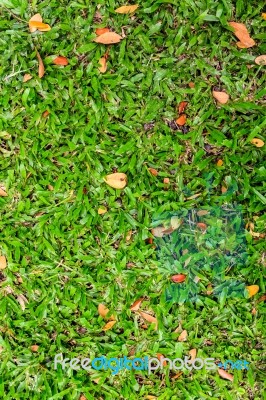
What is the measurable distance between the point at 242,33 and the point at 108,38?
2.87 feet

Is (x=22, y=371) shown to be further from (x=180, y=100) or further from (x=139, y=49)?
(x=139, y=49)

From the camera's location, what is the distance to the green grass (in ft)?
9.61

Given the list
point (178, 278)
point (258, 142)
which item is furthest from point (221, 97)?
point (178, 278)

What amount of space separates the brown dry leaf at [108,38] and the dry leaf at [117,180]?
0.86 metres

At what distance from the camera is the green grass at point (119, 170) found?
9.61 ft

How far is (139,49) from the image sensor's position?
2.95 meters

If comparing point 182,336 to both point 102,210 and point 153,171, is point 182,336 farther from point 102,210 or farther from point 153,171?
point 153,171

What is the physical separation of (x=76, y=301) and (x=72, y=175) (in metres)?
0.82

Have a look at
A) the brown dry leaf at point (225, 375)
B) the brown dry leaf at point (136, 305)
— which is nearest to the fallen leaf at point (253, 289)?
the brown dry leaf at point (225, 375)

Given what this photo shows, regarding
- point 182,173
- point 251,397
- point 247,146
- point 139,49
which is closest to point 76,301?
point 182,173

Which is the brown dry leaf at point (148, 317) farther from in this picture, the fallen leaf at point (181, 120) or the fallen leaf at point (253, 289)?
the fallen leaf at point (181, 120)

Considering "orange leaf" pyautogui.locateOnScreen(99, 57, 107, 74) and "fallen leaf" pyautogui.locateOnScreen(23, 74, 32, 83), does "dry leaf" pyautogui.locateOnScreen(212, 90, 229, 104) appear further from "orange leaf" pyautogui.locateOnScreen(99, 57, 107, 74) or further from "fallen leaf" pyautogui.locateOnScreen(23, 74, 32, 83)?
"fallen leaf" pyautogui.locateOnScreen(23, 74, 32, 83)

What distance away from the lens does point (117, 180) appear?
292cm

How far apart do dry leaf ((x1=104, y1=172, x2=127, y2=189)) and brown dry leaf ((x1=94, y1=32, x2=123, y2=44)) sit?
0.86 metres
